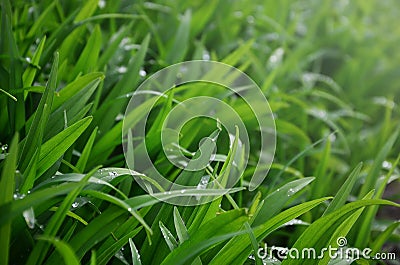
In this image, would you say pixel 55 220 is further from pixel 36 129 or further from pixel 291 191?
pixel 291 191

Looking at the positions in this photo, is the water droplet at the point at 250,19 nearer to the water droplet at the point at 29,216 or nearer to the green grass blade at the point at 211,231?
the green grass blade at the point at 211,231

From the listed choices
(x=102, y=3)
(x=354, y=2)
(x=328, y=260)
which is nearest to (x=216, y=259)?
(x=328, y=260)

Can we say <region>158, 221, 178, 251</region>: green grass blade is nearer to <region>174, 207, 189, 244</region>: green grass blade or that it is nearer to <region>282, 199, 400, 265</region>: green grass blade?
<region>174, 207, 189, 244</region>: green grass blade

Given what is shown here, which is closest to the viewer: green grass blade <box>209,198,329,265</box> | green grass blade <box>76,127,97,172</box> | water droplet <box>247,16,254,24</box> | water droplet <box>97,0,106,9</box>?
green grass blade <box>209,198,329,265</box>

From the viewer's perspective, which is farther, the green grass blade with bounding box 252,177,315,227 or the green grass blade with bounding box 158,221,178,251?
the green grass blade with bounding box 252,177,315,227

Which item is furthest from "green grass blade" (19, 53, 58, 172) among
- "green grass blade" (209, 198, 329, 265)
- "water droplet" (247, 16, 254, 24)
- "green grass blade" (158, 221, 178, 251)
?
"water droplet" (247, 16, 254, 24)

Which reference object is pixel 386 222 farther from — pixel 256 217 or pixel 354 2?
pixel 354 2

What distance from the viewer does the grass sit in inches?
36.4

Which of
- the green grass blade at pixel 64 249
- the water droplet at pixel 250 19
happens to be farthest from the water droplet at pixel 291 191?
the water droplet at pixel 250 19

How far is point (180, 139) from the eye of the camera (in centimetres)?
129

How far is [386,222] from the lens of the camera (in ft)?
4.82

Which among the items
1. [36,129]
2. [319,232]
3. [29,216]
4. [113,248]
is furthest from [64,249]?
[319,232]

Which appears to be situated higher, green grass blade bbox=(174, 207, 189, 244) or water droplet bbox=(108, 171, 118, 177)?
water droplet bbox=(108, 171, 118, 177)

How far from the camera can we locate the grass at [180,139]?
0.93 m
